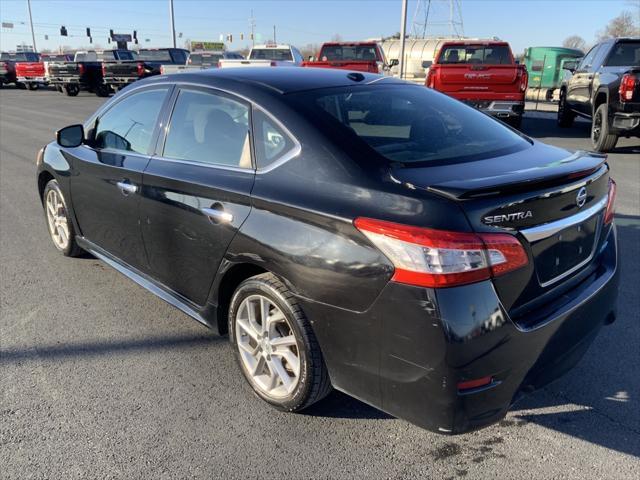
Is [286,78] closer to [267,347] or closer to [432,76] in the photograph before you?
[267,347]

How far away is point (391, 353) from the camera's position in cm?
219

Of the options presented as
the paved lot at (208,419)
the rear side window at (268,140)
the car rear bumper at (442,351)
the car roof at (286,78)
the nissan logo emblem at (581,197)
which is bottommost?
the paved lot at (208,419)

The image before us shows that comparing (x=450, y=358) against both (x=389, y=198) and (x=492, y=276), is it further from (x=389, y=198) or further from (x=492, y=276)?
(x=389, y=198)

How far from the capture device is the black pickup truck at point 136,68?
73.5ft

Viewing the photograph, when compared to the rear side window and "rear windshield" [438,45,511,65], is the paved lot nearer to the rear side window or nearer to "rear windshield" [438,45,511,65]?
the rear side window

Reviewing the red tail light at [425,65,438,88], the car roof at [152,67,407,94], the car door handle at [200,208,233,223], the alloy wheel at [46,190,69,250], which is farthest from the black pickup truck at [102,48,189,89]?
the car door handle at [200,208,233,223]

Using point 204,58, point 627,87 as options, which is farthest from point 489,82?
point 204,58

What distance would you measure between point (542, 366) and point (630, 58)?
10.4 m

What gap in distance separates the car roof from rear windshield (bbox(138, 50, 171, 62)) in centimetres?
2284

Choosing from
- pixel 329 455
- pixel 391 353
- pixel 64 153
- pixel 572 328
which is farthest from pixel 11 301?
pixel 572 328

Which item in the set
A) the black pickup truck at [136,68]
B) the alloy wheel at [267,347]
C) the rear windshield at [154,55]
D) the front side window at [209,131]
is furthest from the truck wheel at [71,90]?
the alloy wheel at [267,347]

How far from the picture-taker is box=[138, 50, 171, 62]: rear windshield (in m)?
24.5

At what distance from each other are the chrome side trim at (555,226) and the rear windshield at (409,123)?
1.68ft

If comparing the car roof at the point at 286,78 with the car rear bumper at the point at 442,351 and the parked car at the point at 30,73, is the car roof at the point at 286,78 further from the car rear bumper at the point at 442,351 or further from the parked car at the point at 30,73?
the parked car at the point at 30,73
